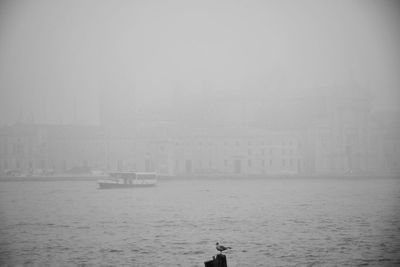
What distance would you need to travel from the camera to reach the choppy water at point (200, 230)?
58.4 feet

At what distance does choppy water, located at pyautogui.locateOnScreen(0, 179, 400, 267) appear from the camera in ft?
58.4

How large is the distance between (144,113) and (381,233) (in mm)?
69053

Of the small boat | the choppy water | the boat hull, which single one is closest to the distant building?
the small boat

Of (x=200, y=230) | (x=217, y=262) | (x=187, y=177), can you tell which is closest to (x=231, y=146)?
(x=187, y=177)

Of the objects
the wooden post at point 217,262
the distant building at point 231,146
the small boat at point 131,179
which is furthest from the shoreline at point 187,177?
the wooden post at point 217,262

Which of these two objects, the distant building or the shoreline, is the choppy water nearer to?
the shoreline

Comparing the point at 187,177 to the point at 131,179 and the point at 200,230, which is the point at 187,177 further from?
the point at 200,230

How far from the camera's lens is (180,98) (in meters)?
94.9

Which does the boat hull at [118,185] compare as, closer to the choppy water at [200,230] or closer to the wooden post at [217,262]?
the choppy water at [200,230]

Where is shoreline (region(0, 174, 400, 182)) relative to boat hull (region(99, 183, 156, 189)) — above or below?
above

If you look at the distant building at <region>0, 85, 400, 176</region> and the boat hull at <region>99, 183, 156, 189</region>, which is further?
the distant building at <region>0, 85, 400, 176</region>

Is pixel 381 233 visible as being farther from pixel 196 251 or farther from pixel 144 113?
pixel 144 113

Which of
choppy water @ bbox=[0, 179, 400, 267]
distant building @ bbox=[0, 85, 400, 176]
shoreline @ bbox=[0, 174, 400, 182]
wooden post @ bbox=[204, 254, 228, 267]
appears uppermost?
distant building @ bbox=[0, 85, 400, 176]

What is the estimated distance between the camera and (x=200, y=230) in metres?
23.8
